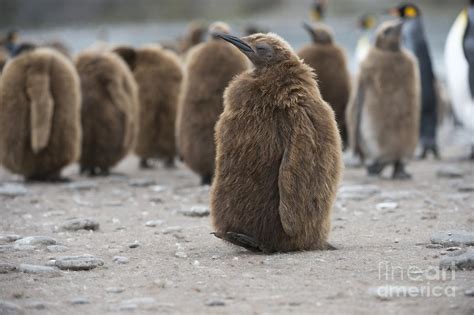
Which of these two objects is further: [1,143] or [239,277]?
[1,143]

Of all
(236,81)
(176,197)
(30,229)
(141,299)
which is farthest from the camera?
(176,197)

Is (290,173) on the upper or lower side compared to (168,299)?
upper

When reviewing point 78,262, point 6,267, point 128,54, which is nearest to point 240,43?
point 78,262

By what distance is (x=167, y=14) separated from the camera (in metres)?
52.7

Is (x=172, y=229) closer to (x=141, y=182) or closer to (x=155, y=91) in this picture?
(x=141, y=182)

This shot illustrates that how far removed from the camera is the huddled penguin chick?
923 cm

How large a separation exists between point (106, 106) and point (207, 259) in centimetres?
437

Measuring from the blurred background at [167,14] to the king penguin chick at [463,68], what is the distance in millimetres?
29686

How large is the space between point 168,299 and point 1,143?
16.0 ft

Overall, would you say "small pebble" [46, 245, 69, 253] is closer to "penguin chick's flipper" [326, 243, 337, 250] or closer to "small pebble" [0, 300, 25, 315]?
"small pebble" [0, 300, 25, 315]

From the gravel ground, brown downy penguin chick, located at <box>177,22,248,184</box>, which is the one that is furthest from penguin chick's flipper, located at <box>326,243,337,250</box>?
brown downy penguin chick, located at <box>177,22,248,184</box>

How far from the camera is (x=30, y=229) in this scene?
6.45 metres

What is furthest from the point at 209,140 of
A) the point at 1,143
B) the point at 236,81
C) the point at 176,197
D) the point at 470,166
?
the point at 470,166

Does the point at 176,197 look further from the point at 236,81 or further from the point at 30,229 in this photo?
the point at 236,81
